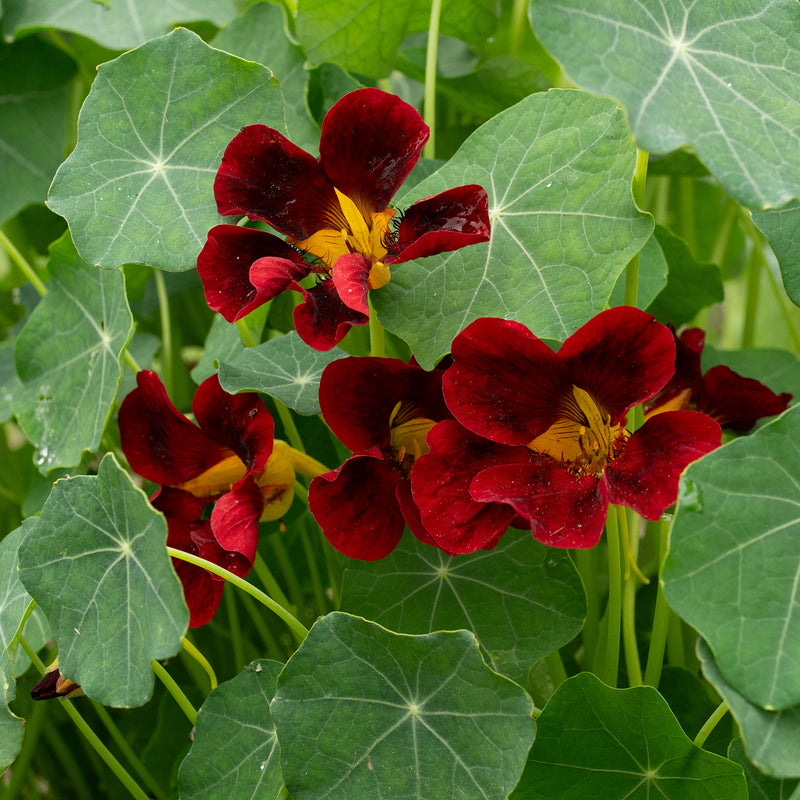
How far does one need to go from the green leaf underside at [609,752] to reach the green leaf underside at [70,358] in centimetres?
46

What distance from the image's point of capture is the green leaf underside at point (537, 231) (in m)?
0.60

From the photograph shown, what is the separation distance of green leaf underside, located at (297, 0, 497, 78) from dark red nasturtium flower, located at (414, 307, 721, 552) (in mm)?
471

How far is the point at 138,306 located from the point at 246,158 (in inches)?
24.0

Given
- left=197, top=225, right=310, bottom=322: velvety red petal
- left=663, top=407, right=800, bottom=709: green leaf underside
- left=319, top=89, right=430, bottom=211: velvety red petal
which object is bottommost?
left=663, top=407, right=800, bottom=709: green leaf underside

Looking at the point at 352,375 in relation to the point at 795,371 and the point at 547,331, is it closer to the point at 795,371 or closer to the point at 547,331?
the point at 547,331

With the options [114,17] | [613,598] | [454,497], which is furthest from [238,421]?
[114,17]

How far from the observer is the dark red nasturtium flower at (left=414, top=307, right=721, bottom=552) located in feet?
1.69

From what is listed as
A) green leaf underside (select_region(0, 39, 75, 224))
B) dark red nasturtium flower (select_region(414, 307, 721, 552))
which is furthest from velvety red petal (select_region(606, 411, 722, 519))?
green leaf underside (select_region(0, 39, 75, 224))

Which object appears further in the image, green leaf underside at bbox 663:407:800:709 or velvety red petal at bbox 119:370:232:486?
velvety red petal at bbox 119:370:232:486

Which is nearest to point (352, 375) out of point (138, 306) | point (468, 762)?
point (468, 762)

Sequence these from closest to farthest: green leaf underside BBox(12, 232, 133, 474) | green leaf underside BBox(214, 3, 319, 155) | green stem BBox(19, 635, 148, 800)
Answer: green stem BBox(19, 635, 148, 800) < green leaf underside BBox(12, 232, 133, 474) < green leaf underside BBox(214, 3, 319, 155)

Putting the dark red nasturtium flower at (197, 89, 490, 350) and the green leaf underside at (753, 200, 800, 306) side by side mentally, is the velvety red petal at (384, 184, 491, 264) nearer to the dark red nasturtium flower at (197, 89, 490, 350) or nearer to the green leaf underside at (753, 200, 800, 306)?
the dark red nasturtium flower at (197, 89, 490, 350)

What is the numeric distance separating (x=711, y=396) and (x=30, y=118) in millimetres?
968

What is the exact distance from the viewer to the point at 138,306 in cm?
115
